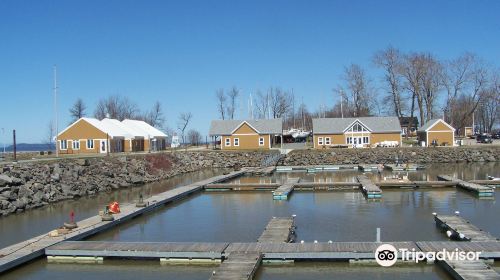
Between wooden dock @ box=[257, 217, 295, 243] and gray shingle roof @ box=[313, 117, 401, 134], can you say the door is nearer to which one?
gray shingle roof @ box=[313, 117, 401, 134]

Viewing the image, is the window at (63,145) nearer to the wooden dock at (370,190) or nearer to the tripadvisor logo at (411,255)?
the wooden dock at (370,190)

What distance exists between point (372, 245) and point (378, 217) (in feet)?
26.1

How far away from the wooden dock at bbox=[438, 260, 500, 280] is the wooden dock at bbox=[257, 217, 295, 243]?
19.0ft

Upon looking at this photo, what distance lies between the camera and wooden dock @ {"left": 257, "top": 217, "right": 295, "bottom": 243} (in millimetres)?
18695

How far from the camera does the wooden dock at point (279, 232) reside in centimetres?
1870

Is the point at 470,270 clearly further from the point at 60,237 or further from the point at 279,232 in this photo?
the point at 60,237

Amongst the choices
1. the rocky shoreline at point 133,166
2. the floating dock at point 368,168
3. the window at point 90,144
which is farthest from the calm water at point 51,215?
the floating dock at point 368,168

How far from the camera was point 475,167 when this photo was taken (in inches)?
2131

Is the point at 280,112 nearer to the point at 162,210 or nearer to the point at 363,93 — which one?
the point at 363,93

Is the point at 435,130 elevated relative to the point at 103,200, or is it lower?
elevated

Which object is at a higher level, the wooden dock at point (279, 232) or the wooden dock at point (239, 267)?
the wooden dock at point (279, 232)

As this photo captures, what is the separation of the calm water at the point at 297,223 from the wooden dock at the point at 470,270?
40 cm

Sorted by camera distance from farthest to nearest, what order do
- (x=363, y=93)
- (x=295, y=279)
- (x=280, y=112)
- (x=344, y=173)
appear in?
(x=280, y=112) < (x=363, y=93) < (x=344, y=173) < (x=295, y=279)

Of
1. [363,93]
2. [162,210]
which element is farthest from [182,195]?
[363,93]
